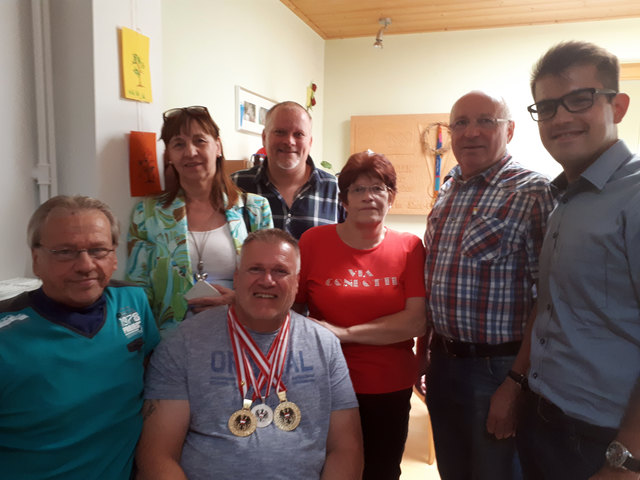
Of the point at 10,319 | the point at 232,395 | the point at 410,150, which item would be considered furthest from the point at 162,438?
the point at 410,150

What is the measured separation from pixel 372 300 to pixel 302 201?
63cm

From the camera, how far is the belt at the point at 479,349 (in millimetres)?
1523

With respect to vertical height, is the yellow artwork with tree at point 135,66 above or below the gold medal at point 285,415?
above

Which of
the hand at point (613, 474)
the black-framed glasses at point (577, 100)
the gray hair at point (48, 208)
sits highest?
the black-framed glasses at point (577, 100)

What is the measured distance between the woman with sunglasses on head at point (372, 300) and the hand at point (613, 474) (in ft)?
2.21

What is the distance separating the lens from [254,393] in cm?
134

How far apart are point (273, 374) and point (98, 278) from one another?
0.59m

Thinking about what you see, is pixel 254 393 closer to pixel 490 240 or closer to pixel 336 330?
pixel 336 330

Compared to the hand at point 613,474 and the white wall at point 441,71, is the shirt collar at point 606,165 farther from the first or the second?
the white wall at point 441,71

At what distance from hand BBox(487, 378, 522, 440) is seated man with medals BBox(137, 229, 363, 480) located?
46 centimetres

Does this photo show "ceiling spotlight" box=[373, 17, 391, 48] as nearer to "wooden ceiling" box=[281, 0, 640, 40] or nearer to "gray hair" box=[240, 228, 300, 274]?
"wooden ceiling" box=[281, 0, 640, 40]

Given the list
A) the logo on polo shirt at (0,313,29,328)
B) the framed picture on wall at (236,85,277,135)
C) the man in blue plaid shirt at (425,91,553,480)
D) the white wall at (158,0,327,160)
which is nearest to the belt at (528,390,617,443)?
the man in blue plaid shirt at (425,91,553,480)

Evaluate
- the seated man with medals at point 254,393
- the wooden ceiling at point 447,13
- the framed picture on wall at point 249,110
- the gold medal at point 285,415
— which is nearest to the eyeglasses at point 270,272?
the seated man with medals at point 254,393

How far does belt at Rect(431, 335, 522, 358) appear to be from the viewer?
152 cm
